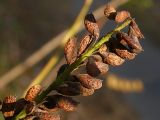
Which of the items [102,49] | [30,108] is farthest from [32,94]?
[102,49]

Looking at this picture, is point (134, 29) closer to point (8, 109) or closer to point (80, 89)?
point (80, 89)

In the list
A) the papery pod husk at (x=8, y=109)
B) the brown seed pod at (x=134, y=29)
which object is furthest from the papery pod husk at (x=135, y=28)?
the papery pod husk at (x=8, y=109)

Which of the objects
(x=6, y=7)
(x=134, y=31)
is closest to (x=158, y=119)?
(x=6, y=7)

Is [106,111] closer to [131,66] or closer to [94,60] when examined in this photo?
[131,66]

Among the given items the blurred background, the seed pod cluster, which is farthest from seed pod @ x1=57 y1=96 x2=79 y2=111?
the blurred background

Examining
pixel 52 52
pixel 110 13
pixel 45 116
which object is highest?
pixel 52 52

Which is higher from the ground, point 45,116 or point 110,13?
point 110,13

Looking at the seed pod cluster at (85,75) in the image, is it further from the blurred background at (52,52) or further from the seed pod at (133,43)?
the blurred background at (52,52)
